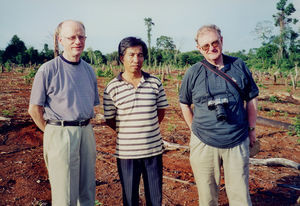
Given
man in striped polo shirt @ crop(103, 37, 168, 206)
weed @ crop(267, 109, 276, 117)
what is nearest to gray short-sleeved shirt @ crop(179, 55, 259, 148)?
man in striped polo shirt @ crop(103, 37, 168, 206)

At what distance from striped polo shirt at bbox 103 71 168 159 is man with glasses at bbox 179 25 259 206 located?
344 mm

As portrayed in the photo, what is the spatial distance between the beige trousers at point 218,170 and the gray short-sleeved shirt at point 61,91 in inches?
38.2

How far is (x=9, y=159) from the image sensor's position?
379cm

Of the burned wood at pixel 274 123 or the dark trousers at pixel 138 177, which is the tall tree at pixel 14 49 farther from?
the dark trousers at pixel 138 177

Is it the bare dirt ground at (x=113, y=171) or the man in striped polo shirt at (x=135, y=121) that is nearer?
the man in striped polo shirt at (x=135, y=121)

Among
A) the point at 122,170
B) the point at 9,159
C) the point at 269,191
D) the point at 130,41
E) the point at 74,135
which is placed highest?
the point at 130,41

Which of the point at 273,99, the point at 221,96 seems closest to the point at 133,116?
the point at 221,96

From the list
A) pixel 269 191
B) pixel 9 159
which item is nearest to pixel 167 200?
pixel 269 191

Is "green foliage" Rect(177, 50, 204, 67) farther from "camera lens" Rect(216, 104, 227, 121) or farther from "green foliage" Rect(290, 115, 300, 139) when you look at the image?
"camera lens" Rect(216, 104, 227, 121)

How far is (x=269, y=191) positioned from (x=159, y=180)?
66.9 inches

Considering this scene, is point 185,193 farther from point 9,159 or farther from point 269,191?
point 9,159

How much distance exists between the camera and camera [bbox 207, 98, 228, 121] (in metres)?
1.83

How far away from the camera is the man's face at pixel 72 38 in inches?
75.7

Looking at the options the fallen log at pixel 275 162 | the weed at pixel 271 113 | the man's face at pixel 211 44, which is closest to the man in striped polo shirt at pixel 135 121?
the man's face at pixel 211 44
